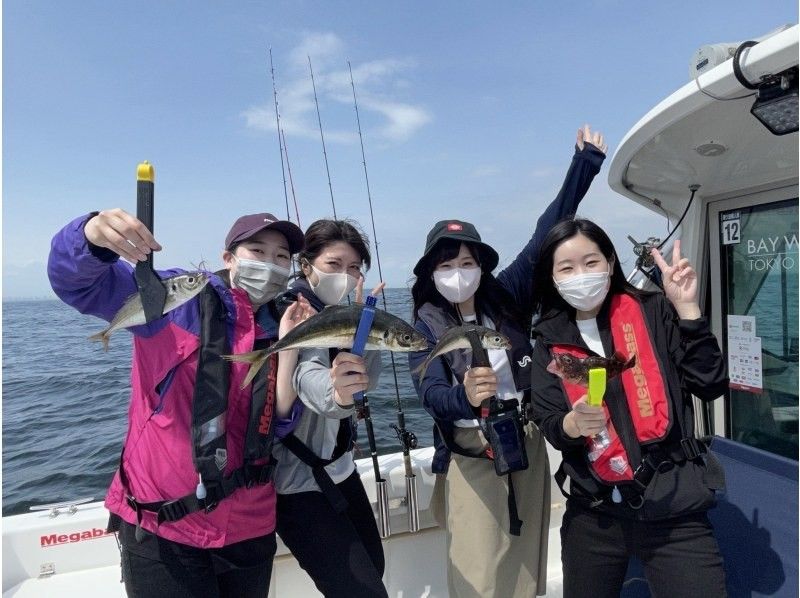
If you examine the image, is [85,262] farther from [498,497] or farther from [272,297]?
[498,497]

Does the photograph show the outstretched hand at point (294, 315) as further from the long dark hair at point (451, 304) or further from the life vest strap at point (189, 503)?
the long dark hair at point (451, 304)

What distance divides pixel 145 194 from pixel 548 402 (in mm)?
2224

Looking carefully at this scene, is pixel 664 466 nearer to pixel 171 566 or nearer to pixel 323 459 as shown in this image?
pixel 323 459

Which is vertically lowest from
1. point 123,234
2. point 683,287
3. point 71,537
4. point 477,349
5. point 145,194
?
point 71,537

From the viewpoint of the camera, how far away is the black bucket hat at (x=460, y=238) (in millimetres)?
3010

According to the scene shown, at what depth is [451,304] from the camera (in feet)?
10.5

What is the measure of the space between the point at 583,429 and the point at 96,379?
14.5 m

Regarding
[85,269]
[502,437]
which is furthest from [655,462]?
[85,269]

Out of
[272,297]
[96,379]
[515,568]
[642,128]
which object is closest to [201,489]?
[272,297]

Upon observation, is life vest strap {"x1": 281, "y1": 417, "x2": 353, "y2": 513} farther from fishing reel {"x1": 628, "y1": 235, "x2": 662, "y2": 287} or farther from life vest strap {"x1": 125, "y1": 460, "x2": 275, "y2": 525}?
fishing reel {"x1": 628, "y1": 235, "x2": 662, "y2": 287}

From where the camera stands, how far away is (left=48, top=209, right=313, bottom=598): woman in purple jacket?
2.17 m

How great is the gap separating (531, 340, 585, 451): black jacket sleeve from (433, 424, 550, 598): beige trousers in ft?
1.54

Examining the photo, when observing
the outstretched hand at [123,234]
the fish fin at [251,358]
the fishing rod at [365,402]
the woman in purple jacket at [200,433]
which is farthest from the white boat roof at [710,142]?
the outstretched hand at [123,234]

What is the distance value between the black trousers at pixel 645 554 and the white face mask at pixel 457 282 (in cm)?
139
